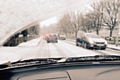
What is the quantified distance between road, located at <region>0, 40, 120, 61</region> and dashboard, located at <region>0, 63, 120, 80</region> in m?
1.08

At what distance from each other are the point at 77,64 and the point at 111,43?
4.45 ft

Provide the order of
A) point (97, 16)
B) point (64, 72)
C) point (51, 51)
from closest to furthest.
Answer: point (64, 72) → point (51, 51) → point (97, 16)

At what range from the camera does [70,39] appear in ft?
8.87

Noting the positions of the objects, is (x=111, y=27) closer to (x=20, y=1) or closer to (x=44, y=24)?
(x=44, y=24)

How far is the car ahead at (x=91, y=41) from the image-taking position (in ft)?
8.70

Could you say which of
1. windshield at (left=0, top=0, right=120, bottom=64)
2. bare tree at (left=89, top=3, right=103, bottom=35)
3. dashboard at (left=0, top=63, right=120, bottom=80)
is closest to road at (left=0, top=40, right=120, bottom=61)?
windshield at (left=0, top=0, right=120, bottom=64)

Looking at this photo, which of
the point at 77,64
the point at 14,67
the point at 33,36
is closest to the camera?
the point at 14,67

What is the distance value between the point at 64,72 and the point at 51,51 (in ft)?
4.18

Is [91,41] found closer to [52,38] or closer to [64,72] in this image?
[52,38]

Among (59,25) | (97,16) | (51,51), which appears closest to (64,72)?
(51,51)

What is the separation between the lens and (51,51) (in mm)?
2576

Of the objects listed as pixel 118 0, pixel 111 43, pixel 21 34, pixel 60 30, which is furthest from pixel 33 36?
pixel 118 0

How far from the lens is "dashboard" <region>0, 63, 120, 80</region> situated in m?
1.24

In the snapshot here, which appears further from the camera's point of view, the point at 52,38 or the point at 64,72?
the point at 52,38
